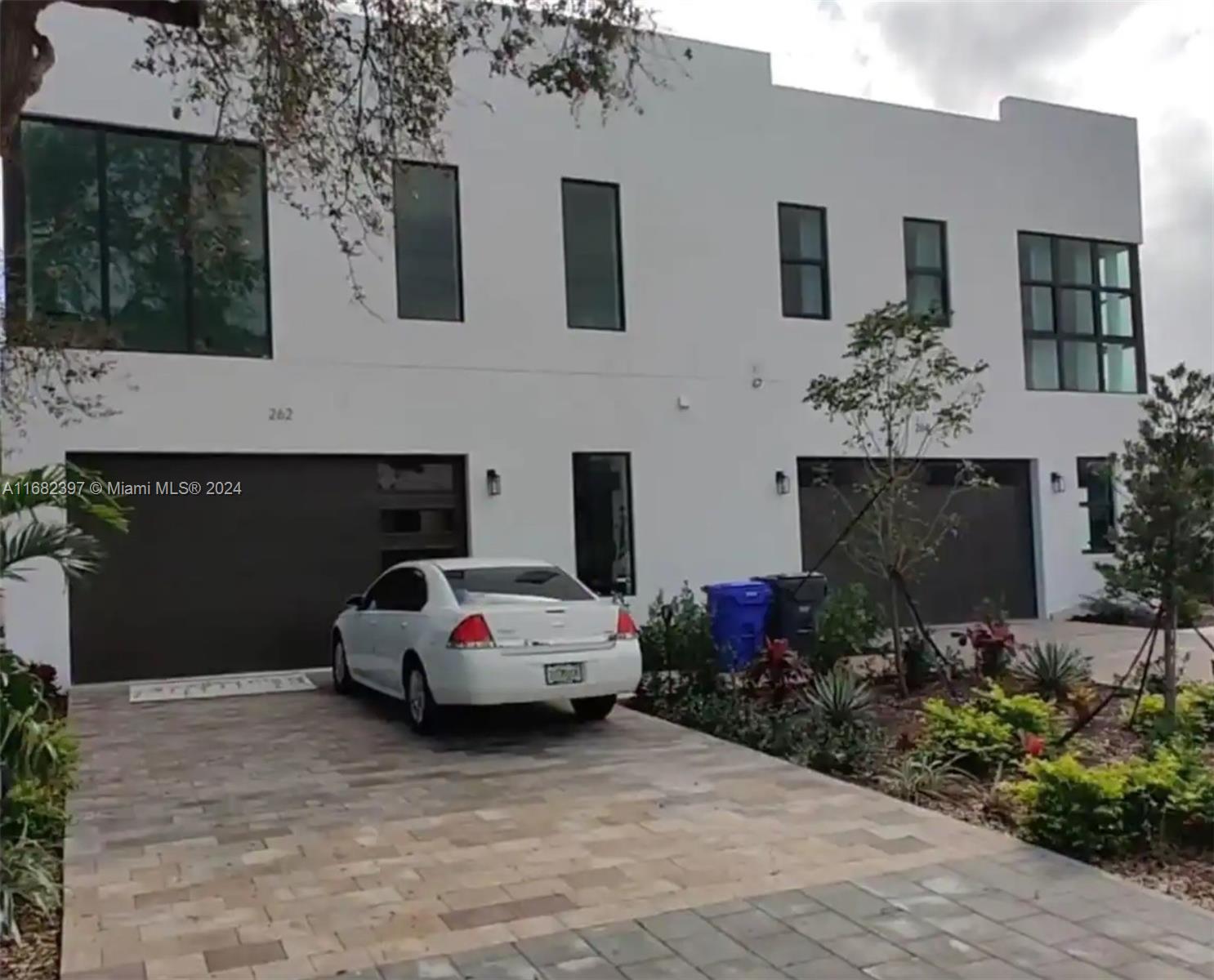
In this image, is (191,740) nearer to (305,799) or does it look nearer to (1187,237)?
(305,799)

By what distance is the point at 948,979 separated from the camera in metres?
3.92

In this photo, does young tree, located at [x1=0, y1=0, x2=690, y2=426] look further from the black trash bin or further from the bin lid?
the black trash bin

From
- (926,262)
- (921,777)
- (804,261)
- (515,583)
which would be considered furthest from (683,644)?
(926,262)

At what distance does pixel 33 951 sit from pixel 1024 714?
243 inches

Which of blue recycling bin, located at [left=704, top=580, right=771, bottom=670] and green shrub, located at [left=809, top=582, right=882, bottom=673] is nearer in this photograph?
green shrub, located at [left=809, top=582, right=882, bottom=673]

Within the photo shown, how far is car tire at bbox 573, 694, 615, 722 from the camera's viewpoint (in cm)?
906

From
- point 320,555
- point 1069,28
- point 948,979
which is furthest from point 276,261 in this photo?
point 948,979

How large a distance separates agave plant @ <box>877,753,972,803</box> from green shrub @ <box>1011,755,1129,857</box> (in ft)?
3.06

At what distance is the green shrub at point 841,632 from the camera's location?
10.5 m

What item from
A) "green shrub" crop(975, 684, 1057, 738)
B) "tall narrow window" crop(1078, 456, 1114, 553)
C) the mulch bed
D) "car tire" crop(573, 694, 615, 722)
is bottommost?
the mulch bed

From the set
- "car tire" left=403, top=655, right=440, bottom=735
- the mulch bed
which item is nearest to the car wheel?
"car tire" left=403, top=655, right=440, bottom=735

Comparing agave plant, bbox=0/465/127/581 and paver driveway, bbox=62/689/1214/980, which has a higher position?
agave plant, bbox=0/465/127/581

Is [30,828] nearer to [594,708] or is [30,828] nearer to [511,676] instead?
[511,676]

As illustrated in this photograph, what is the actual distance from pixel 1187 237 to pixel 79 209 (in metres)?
11.4
